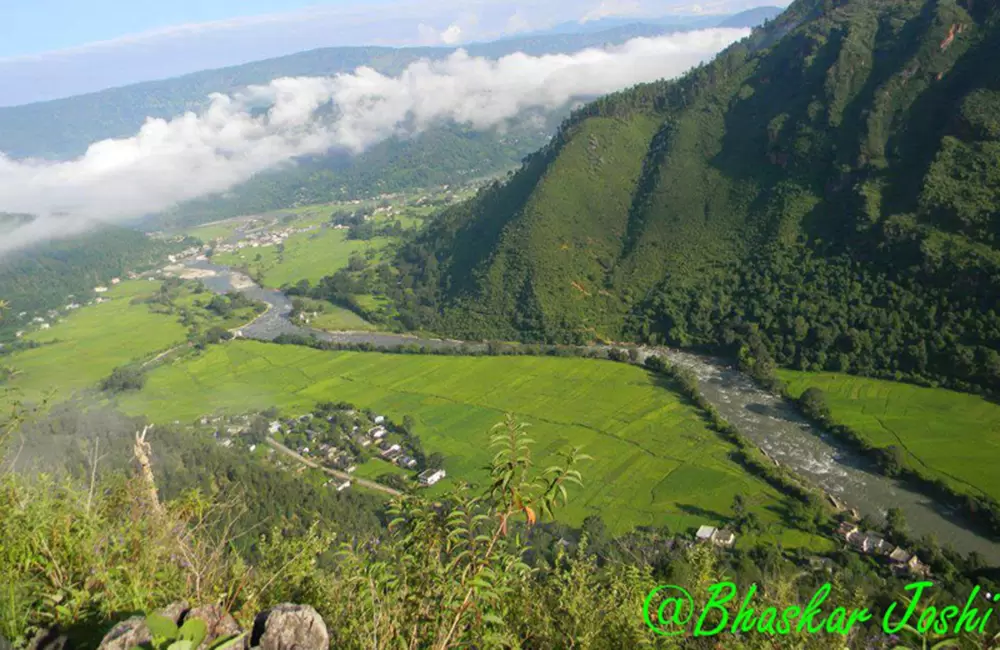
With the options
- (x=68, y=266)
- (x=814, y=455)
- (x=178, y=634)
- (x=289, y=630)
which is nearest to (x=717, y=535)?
(x=814, y=455)

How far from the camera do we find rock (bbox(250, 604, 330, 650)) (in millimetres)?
5172

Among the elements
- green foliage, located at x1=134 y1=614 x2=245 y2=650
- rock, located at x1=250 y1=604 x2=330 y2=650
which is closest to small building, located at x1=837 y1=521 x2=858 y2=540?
rock, located at x1=250 y1=604 x2=330 y2=650

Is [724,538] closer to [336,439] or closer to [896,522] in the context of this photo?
[896,522]

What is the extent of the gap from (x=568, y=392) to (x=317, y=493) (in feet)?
64.4

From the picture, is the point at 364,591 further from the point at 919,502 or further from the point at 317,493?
the point at 919,502

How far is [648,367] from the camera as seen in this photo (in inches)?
1861

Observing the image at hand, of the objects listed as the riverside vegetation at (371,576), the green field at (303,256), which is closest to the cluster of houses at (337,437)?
the riverside vegetation at (371,576)

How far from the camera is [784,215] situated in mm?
55344

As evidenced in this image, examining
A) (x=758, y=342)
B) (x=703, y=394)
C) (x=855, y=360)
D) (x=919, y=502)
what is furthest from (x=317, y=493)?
Answer: (x=855, y=360)

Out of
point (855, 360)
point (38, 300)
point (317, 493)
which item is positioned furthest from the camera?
point (38, 300)

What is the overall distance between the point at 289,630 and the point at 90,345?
78891 mm

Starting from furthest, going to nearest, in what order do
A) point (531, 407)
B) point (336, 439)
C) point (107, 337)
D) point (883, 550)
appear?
point (107, 337) < point (531, 407) < point (336, 439) < point (883, 550)

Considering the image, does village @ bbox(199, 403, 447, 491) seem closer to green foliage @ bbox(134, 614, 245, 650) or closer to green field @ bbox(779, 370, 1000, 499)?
green field @ bbox(779, 370, 1000, 499)

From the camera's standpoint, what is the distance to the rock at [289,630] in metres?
5.17
